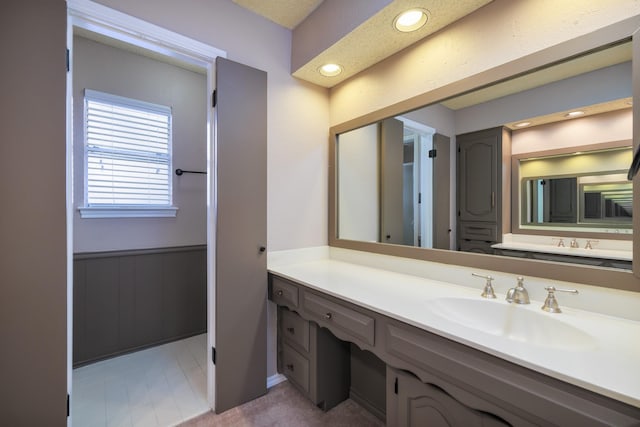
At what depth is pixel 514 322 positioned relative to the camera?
3.66ft

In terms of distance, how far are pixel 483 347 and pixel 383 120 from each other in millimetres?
Answer: 1480

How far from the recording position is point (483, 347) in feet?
2.64

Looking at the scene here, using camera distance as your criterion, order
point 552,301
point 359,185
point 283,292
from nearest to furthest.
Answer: point 552,301 < point 283,292 < point 359,185

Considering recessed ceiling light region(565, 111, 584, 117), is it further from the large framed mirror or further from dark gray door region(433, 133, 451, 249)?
dark gray door region(433, 133, 451, 249)

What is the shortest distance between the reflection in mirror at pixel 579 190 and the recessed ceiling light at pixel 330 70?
132 cm

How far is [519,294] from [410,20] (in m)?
1.46

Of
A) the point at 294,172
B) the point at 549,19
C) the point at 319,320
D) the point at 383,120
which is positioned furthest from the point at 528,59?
the point at 319,320

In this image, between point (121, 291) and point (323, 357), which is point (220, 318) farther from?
point (121, 291)

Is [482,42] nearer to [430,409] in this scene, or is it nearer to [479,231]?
[479,231]

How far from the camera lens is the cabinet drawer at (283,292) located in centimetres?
166

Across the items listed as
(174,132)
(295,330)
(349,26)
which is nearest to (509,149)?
(349,26)

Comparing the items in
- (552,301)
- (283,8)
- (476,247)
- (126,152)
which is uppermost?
(283,8)

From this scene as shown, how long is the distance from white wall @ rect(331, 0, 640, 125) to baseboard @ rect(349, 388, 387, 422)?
6.34 ft

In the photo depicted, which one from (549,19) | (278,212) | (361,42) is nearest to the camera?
(549,19)
